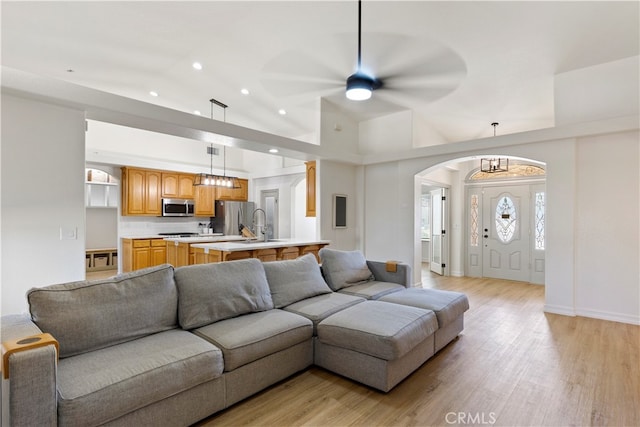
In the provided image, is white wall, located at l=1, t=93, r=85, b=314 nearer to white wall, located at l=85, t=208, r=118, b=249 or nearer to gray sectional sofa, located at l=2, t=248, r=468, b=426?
gray sectional sofa, located at l=2, t=248, r=468, b=426

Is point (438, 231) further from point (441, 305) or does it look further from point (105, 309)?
point (105, 309)

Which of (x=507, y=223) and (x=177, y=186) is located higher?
(x=177, y=186)

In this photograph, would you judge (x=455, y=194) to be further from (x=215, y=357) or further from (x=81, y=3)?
(x=81, y=3)

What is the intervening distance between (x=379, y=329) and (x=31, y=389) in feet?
6.33

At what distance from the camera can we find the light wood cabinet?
610cm

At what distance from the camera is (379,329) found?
2.32 meters

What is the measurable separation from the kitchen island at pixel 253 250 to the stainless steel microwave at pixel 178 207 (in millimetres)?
2503

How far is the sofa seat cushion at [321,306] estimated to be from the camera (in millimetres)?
2709

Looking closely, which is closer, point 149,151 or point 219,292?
point 219,292

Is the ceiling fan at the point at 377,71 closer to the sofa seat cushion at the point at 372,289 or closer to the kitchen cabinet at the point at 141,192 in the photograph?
the sofa seat cushion at the point at 372,289

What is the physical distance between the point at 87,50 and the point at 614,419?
661cm

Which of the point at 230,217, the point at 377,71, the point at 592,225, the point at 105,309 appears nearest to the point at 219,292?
the point at 105,309

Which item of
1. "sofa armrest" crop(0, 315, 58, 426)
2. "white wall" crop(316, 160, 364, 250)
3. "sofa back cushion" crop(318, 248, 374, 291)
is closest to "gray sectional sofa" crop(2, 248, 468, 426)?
"sofa armrest" crop(0, 315, 58, 426)

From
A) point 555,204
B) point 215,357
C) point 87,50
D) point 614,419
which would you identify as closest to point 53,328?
point 215,357
